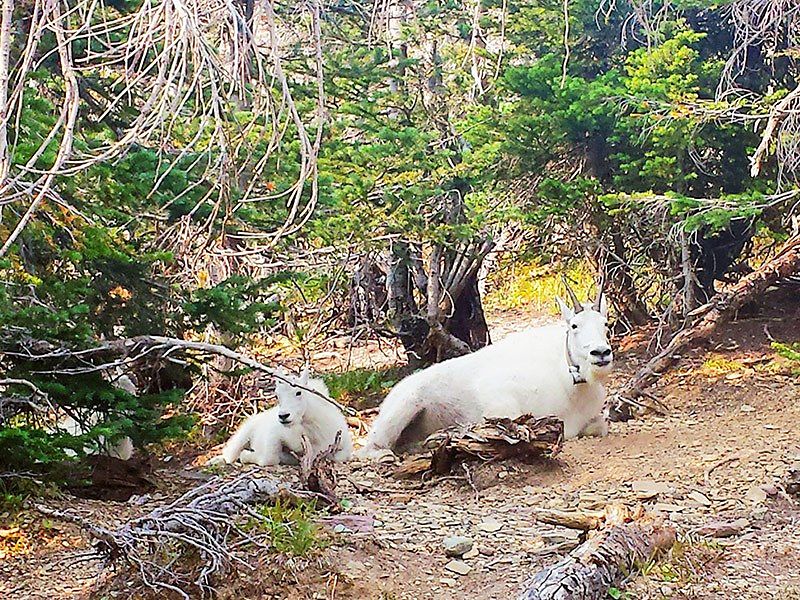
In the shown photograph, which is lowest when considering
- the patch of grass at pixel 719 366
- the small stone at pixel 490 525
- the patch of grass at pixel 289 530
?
the patch of grass at pixel 719 366

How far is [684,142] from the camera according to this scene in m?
9.47

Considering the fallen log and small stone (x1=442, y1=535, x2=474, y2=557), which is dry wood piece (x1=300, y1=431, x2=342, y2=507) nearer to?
small stone (x1=442, y1=535, x2=474, y2=557)

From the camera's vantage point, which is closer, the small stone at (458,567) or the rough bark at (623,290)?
the small stone at (458,567)

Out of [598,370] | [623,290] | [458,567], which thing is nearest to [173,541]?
[458,567]

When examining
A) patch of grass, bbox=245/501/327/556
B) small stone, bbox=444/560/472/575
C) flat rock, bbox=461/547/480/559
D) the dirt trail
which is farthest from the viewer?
flat rock, bbox=461/547/480/559

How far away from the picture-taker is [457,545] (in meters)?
4.91

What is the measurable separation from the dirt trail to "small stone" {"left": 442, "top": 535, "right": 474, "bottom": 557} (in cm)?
5

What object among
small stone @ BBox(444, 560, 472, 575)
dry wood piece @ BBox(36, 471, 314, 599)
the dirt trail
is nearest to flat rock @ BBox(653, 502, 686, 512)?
the dirt trail

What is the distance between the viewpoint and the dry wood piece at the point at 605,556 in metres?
3.78

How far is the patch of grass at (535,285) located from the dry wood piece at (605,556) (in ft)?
23.4

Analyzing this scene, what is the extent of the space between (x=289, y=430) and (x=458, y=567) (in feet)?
11.0

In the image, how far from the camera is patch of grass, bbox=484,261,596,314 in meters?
12.3

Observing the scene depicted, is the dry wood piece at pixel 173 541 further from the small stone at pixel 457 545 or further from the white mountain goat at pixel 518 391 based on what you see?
the white mountain goat at pixel 518 391

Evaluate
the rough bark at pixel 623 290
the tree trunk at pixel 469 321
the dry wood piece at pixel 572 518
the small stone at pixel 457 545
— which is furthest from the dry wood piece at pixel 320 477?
the tree trunk at pixel 469 321
